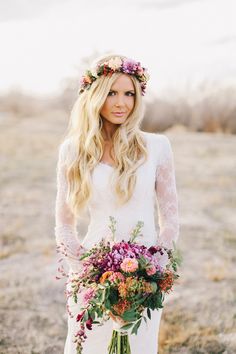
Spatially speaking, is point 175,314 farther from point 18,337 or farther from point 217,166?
point 217,166

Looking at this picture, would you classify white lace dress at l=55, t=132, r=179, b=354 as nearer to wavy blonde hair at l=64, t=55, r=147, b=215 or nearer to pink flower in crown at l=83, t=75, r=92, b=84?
wavy blonde hair at l=64, t=55, r=147, b=215

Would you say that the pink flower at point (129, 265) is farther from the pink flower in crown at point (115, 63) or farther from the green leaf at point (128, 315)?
the pink flower in crown at point (115, 63)

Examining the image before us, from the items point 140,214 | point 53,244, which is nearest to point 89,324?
point 140,214

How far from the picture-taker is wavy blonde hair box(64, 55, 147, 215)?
2.79 m

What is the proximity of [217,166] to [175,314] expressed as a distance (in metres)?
5.38

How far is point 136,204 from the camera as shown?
9.09ft

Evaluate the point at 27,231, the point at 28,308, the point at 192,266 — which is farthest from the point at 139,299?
the point at 27,231

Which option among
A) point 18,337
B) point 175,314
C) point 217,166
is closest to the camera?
point 18,337

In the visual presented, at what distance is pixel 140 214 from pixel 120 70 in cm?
67

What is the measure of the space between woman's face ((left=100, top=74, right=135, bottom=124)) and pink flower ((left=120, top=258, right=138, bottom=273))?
82cm

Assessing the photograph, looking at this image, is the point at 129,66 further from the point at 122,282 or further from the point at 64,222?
the point at 122,282

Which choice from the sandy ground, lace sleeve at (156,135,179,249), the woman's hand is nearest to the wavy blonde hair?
lace sleeve at (156,135,179,249)

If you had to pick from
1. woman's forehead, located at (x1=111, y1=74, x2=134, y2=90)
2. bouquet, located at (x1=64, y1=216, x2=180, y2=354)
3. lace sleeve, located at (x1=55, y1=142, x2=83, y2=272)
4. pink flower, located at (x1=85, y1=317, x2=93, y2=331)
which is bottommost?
pink flower, located at (x1=85, y1=317, x2=93, y2=331)

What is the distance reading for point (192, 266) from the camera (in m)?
6.09
